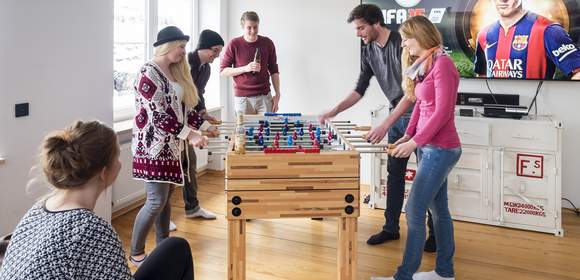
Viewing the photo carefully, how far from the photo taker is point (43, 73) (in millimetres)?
2709

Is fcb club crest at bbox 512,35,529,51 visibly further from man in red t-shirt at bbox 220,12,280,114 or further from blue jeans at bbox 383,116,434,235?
man in red t-shirt at bbox 220,12,280,114

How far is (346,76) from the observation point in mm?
4570

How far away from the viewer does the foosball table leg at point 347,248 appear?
219cm

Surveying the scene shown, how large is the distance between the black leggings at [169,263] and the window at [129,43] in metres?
2.42

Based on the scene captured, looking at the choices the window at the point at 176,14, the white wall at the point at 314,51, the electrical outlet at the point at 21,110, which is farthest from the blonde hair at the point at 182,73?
the white wall at the point at 314,51

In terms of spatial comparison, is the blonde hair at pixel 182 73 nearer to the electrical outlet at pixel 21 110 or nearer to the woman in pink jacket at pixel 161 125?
the woman in pink jacket at pixel 161 125

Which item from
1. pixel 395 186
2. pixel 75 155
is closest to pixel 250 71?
pixel 395 186

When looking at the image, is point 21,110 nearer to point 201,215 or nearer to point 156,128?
point 156,128

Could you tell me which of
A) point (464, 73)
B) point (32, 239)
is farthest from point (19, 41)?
point (464, 73)

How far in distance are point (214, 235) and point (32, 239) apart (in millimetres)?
2155

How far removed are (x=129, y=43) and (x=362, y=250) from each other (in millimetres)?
2372

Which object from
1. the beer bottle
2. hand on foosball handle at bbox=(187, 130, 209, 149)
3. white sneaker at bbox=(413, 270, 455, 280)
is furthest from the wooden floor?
the beer bottle

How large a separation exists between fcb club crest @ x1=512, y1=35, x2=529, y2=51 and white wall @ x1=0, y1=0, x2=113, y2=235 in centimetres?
292

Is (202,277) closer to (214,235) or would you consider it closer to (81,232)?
(214,235)
